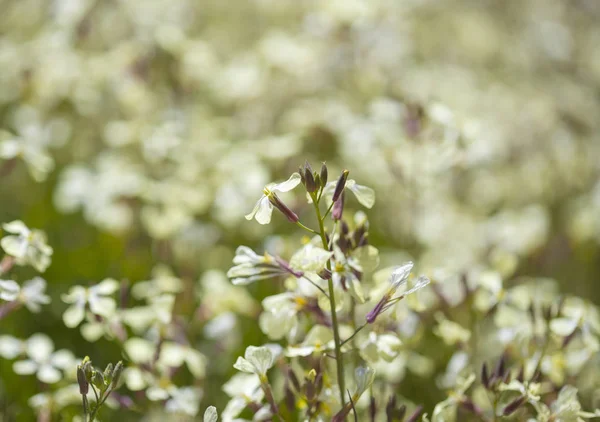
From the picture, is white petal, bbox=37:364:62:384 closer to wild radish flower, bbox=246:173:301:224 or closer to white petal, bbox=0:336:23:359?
white petal, bbox=0:336:23:359

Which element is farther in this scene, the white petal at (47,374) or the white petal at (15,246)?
the white petal at (47,374)

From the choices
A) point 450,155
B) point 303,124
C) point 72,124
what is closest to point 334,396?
point 450,155

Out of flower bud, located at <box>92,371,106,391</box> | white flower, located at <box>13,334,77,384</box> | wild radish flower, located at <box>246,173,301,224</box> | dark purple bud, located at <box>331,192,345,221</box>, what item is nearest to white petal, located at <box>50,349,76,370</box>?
white flower, located at <box>13,334,77,384</box>

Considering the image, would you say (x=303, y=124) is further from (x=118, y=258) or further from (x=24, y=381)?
(x=24, y=381)

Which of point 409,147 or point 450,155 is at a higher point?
point 409,147

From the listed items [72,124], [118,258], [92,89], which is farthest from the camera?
[72,124]

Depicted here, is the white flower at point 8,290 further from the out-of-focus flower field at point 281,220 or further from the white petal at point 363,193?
the white petal at point 363,193

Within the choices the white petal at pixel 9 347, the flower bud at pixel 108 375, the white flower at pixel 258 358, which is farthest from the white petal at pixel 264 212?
the white petal at pixel 9 347

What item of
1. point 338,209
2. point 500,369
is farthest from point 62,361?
point 500,369
